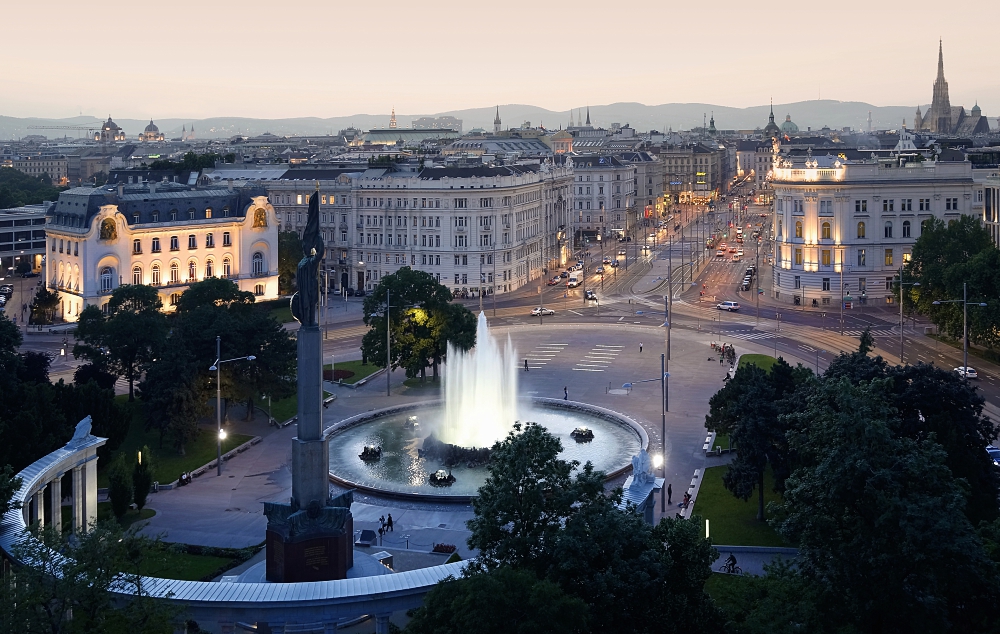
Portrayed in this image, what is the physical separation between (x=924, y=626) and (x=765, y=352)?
217 feet

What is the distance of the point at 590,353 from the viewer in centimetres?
10094

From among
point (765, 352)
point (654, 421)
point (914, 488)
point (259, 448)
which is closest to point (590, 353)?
point (765, 352)

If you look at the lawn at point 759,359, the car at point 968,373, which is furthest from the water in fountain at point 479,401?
the car at point 968,373

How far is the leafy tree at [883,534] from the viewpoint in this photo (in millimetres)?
34156

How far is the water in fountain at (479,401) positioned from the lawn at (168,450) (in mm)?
13132

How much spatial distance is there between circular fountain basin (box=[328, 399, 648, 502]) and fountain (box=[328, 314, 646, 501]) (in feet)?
0.18

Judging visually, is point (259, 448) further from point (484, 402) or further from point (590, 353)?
point (590, 353)

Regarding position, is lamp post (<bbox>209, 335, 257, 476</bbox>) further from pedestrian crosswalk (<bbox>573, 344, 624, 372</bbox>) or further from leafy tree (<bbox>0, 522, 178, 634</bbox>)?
leafy tree (<bbox>0, 522, 178, 634</bbox>)

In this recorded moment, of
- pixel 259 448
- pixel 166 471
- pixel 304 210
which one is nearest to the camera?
pixel 166 471

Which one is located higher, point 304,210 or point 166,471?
point 304,210

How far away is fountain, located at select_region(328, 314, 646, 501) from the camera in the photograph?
6312cm

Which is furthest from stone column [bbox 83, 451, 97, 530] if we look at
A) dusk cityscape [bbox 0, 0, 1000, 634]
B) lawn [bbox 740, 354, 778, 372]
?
lawn [bbox 740, 354, 778, 372]

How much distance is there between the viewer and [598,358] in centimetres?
9838

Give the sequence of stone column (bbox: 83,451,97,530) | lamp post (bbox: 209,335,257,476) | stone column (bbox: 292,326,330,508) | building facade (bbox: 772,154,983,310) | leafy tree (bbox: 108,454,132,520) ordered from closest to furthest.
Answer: stone column (bbox: 292,326,330,508)
stone column (bbox: 83,451,97,530)
leafy tree (bbox: 108,454,132,520)
lamp post (bbox: 209,335,257,476)
building facade (bbox: 772,154,983,310)
